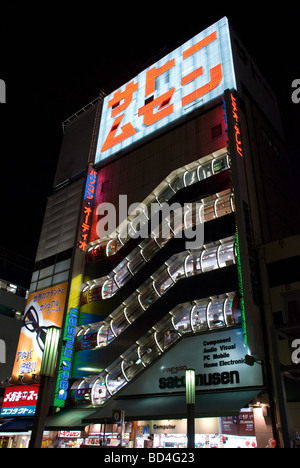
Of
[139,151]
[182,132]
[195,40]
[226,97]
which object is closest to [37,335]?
[139,151]

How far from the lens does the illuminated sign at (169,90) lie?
26.5 m

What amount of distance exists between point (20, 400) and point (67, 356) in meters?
5.03

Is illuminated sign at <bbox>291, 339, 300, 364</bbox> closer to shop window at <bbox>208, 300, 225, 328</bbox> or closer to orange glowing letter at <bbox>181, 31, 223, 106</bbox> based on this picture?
shop window at <bbox>208, 300, 225, 328</bbox>

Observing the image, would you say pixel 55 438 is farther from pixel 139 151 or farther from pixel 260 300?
pixel 139 151

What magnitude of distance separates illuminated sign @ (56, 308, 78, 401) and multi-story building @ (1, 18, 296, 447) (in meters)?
0.08

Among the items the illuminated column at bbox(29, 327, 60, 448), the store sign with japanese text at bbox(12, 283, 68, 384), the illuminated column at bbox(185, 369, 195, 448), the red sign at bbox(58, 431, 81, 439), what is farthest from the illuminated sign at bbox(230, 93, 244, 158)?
the red sign at bbox(58, 431, 81, 439)

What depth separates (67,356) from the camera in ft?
76.2

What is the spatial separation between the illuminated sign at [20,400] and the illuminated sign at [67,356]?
2460 mm

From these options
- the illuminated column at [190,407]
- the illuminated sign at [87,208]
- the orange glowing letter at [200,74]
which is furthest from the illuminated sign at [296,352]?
the orange glowing letter at [200,74]

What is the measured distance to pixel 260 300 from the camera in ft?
57.2

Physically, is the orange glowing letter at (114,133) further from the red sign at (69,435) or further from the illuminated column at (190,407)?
the illuminated column at (190,407)

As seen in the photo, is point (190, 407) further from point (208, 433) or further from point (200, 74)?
point (200, 74)

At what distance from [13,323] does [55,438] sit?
18.9m
